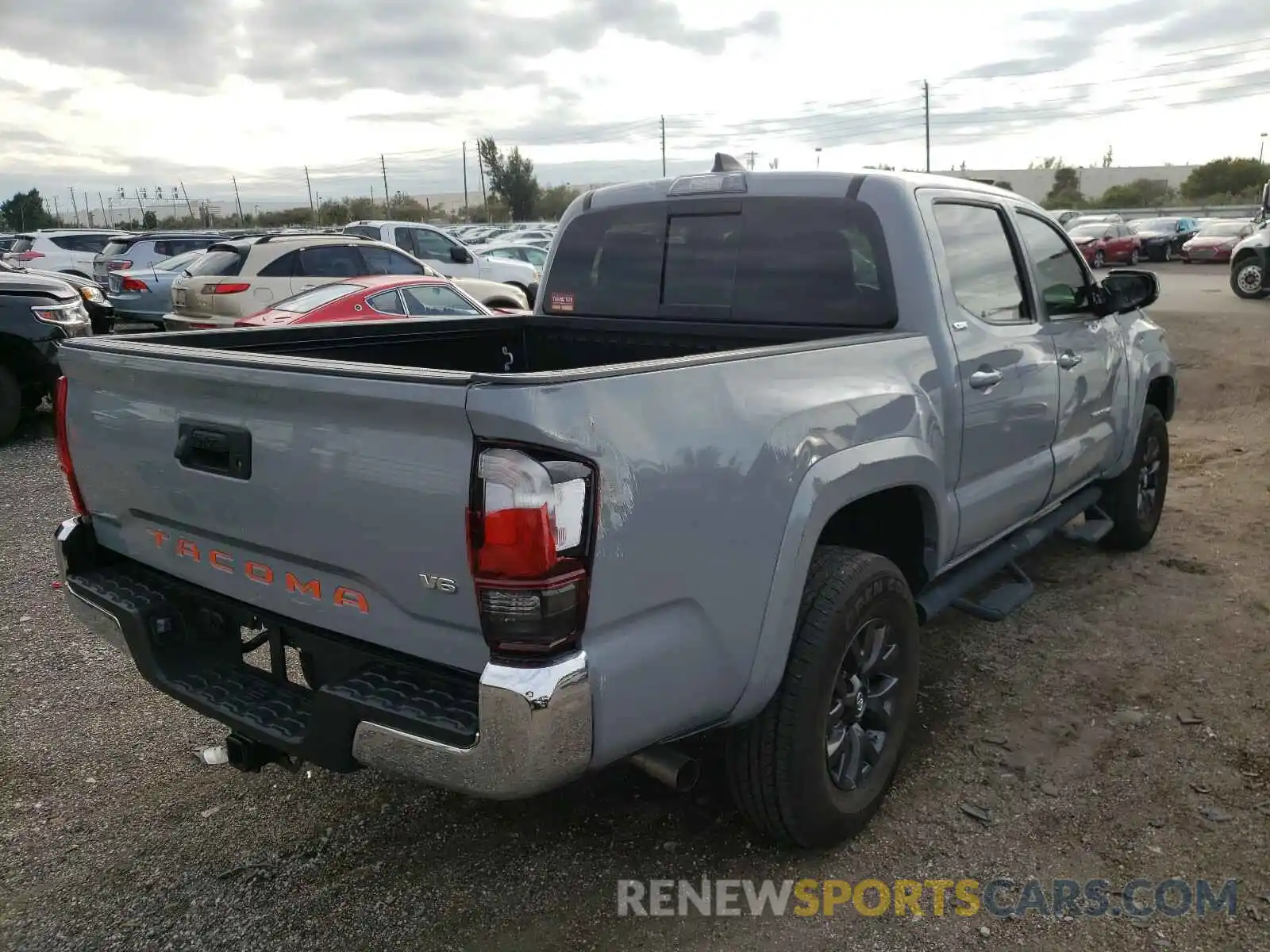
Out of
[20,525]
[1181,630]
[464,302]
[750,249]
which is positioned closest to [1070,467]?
[1181,630]

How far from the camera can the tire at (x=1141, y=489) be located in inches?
212

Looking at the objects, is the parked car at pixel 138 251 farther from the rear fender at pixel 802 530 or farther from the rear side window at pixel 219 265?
the rear fender at pixel 802 530

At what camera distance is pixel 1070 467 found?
4484mm

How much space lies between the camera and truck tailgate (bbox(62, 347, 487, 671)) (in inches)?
84.4

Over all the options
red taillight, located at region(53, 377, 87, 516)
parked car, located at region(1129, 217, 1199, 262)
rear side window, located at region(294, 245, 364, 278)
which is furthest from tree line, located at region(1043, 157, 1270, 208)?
red taillight, located at region(53, 377, 87, 516)

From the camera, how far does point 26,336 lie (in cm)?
884

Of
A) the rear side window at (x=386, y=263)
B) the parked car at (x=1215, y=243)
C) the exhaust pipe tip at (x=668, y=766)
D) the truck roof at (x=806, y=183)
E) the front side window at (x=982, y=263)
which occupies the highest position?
the truck roof at (x=806, y=183)

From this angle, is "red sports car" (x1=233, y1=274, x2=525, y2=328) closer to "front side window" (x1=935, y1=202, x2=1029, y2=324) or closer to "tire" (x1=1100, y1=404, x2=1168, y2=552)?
"tire" (x1=1100, y1=404, x2=1168, y2=552)

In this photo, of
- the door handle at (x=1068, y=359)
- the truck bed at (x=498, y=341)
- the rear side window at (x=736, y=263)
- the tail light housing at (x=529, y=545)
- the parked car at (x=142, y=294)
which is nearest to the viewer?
the tail light housing at (x=529, y=545)

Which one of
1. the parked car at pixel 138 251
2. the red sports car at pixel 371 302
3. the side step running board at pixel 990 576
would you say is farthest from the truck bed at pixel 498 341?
the parked car at pixel 138 251

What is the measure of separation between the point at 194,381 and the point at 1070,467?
3646 millimetres

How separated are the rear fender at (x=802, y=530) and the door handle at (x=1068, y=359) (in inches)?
63.8

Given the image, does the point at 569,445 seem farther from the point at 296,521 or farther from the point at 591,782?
the point at 591,782

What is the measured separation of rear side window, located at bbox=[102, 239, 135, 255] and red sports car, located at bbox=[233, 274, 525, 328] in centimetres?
916
